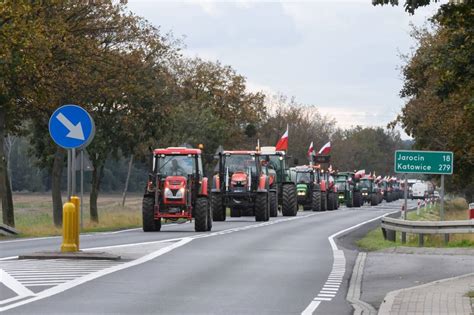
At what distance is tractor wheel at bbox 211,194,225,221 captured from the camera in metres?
45.2

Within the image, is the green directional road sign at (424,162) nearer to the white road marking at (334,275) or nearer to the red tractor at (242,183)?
the white road marking at (334,275)

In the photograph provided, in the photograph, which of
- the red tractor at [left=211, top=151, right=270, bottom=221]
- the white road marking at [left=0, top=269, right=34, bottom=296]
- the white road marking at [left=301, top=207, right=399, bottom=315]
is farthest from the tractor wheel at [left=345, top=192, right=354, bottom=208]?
the white road marking at [left=0, top=269, right=34, bottom=296]

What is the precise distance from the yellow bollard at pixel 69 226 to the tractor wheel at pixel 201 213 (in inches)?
547

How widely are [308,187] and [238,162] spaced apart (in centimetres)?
2237

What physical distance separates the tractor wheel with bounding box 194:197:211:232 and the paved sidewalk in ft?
58.4

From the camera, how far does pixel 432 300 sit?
1398cm

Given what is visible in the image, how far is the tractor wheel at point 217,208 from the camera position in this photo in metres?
45.2

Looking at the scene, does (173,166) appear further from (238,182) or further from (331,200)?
(331,200)

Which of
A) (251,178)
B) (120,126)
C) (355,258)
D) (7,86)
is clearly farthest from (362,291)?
(120,126)

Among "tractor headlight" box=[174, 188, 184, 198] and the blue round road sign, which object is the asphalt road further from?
"tractor headlight" box=[174, 188, 184, 198]

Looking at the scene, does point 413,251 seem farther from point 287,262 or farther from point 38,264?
point 38,264

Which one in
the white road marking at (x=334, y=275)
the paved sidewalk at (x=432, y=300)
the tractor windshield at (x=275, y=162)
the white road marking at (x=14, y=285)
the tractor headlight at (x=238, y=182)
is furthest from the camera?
the tractor windshield at (x=275, y=162)

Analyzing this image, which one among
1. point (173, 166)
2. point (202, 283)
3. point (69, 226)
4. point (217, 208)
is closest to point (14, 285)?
point (202, 283)

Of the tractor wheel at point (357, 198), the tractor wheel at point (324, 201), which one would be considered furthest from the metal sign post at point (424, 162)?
the tractor wheel at point (357, 198)
